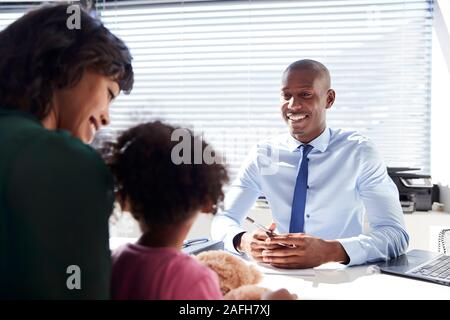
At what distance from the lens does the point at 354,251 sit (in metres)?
1.06

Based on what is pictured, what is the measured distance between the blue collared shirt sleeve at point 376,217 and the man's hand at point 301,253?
37 mm

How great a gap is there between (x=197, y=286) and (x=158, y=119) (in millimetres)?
192

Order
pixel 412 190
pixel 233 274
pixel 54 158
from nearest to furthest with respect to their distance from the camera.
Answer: pixel 54 158, pixel 233 274, pixel 412 190

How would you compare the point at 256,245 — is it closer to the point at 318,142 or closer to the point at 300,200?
the point at 300,200

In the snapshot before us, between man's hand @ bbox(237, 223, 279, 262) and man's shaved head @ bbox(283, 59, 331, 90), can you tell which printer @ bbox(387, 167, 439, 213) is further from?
man's hand @ bbox(237, 223, 279, 262)

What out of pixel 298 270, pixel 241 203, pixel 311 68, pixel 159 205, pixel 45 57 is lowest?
pixel 298 270

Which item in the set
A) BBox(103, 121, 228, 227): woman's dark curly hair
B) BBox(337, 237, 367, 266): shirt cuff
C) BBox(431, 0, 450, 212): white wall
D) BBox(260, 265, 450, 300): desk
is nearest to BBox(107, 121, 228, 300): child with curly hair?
BBox(103, 121, 228, 227): woman's dark curly hair

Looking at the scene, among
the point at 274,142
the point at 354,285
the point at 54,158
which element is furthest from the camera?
the point at 274,142

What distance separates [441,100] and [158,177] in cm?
208

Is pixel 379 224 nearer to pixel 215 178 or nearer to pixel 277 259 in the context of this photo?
pixel 277 259

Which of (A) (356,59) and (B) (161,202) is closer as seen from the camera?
(B) (161,202)

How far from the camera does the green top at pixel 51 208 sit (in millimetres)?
428

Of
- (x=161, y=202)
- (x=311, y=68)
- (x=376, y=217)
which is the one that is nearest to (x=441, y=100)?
(x=311, y=68)

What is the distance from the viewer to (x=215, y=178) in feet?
1.53
